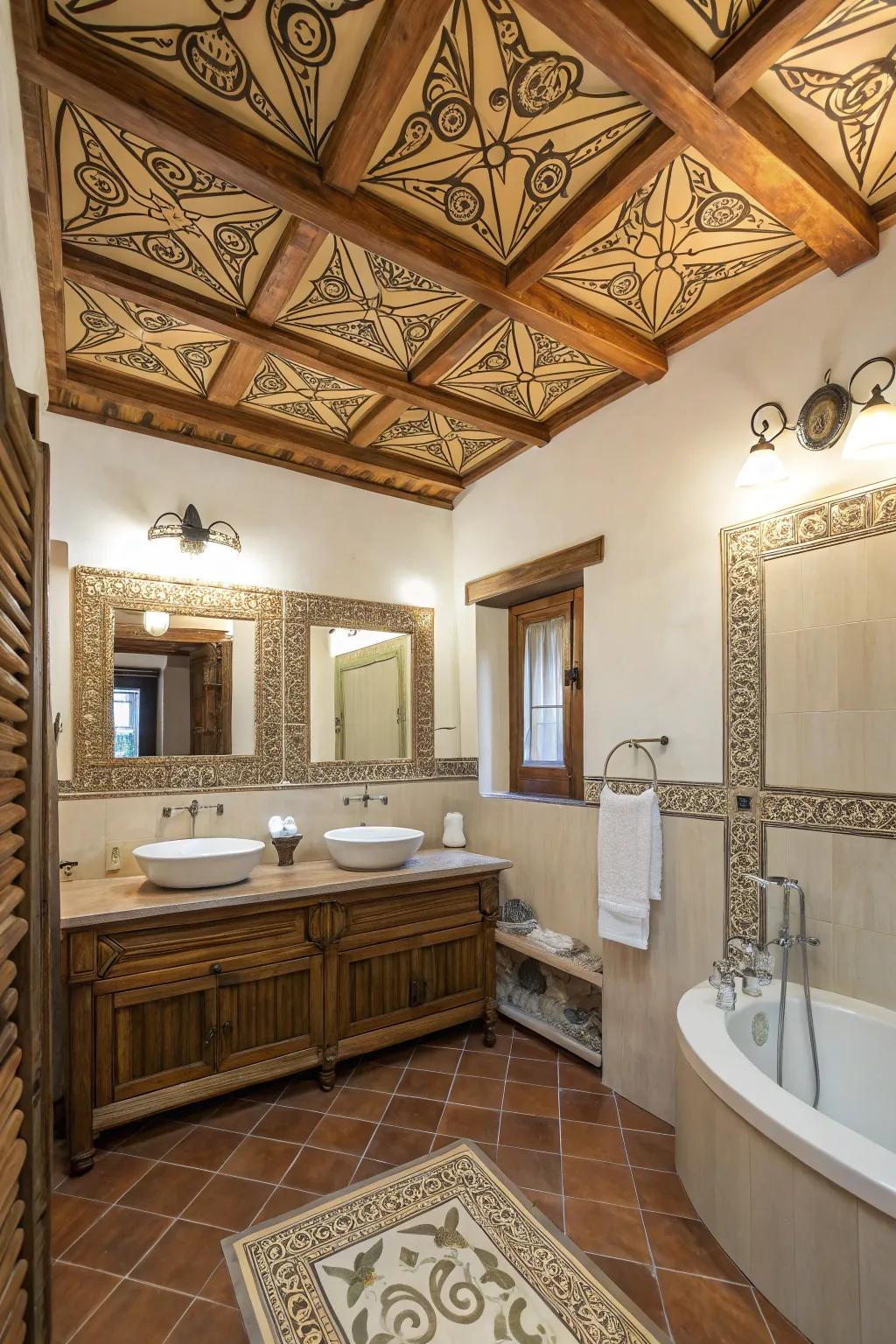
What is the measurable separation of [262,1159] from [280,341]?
276cm

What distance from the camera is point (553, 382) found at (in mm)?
2674

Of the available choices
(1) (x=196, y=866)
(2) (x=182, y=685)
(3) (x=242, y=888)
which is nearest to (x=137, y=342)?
(2) (x=182, y=685)

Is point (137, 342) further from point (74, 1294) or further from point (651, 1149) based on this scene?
point (651, 1149)

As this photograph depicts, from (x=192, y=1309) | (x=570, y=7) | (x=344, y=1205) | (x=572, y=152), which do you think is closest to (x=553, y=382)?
(x=572, y=152)

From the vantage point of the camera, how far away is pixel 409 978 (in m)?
2.81

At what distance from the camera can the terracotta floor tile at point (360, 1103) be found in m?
2.38

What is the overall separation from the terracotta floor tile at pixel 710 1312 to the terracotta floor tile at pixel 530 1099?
76 cm

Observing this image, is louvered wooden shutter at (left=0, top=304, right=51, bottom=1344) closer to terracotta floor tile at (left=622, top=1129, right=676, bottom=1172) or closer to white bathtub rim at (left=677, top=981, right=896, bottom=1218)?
white bathtub rim at (left=677, top=981, right=896, bottom=1218)

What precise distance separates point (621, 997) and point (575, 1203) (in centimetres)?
74

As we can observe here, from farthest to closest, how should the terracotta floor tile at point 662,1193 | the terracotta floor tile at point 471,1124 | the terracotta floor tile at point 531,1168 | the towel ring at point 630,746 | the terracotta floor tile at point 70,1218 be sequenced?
the towel ring at point 630,746, the terracotta floor tile at point 471,1124, the terracotta floor tile at point 531,1168, the terracotta floor tile at point 662,1193, the terracotta floor tile at point 70,1218

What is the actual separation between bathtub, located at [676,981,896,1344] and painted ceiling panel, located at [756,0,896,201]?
2.27 metres

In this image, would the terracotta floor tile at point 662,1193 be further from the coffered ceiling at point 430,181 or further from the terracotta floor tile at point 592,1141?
the coffered ceiling at point 430,181

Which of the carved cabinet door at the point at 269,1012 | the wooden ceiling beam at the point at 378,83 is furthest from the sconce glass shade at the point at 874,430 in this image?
the carved cabinet door at the point at 269,1012

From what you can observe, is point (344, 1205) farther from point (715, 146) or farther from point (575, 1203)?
point (715, 146)
